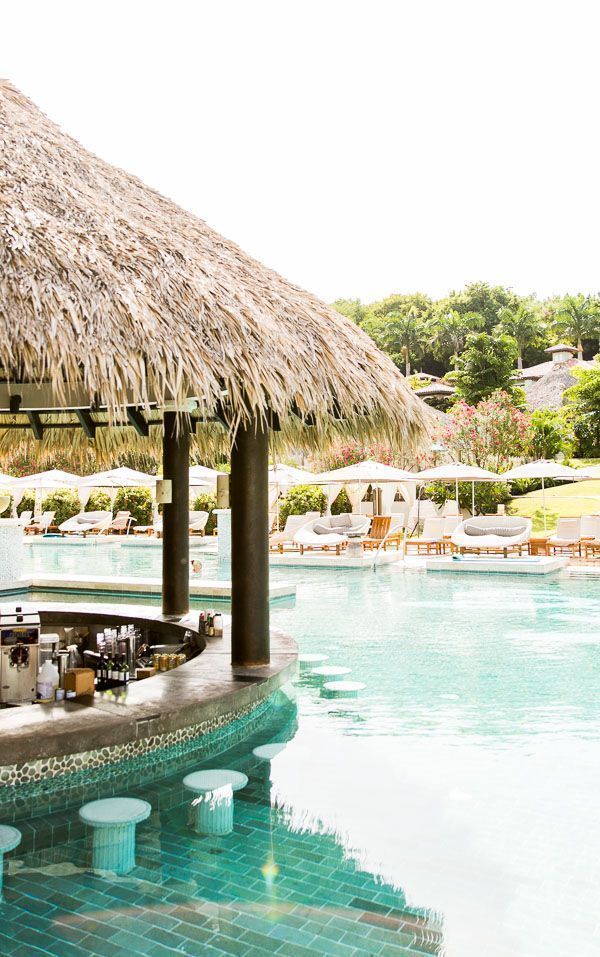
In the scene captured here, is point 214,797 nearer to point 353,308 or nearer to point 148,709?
point 148,709

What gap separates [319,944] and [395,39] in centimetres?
1776

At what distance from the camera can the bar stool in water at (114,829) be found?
391 centimetres

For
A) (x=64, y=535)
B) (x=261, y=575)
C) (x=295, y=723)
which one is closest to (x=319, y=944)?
(x=295, y=723)

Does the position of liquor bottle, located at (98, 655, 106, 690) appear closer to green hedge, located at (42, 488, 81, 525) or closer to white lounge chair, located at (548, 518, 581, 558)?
white lounge chair, located at (548, 518, 581, 558)

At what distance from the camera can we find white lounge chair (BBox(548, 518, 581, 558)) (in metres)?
18.1

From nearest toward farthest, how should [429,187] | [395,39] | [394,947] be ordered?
[394,947], [395,39], [429,187]

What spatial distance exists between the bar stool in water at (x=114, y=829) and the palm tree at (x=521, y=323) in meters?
55.7

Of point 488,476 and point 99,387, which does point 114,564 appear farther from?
point 99,387

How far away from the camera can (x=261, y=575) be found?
6.54 metres

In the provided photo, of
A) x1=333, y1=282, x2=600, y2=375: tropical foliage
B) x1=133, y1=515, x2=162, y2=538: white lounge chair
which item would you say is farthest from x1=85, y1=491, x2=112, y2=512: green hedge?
x1=333, y1=282, x2=600, y2=375: tropical foliage

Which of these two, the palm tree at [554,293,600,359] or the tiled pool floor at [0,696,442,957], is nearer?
the tiled pool floor at [0,696,442,957]

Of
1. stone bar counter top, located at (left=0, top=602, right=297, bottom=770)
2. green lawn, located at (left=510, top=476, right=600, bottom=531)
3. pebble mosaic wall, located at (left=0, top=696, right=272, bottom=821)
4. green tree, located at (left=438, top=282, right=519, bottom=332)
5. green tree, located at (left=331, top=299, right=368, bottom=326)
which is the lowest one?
pebble mosaic wall, located at (left=0, top=696, right=272, bottom=821)

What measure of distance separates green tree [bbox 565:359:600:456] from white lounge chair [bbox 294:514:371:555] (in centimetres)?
1532

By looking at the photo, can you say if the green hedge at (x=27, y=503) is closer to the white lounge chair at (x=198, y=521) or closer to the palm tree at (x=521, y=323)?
the white lounge chair at (x=198, y=521)
